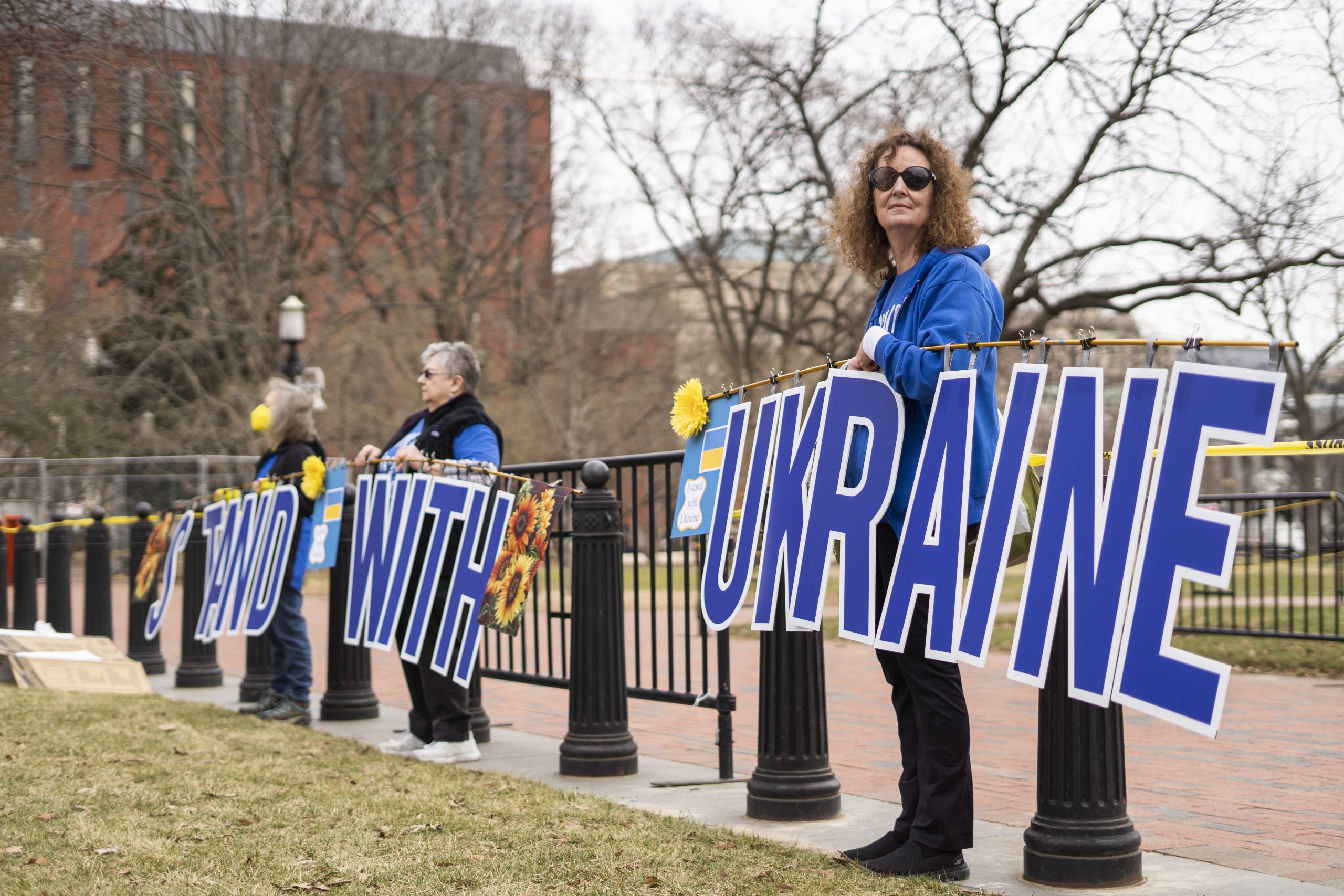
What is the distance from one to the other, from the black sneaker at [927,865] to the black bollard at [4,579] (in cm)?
1000

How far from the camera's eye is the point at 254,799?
17.9 feet

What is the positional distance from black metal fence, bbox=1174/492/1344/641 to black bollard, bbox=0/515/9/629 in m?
9.89

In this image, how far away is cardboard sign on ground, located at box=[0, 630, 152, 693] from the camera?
914 centimetres

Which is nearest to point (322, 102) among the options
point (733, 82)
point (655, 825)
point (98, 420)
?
point (98, 420)

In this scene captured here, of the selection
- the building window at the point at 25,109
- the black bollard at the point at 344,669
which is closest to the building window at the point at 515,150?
the building window at the point at 25,109

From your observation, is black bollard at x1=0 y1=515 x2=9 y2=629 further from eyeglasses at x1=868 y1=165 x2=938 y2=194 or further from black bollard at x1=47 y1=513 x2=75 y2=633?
eyeglasses at x1=868 y1=165 x2=938 y2=194

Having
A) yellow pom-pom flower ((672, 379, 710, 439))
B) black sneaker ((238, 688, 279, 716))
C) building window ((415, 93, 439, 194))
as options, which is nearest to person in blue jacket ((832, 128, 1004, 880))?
yellow pom-pom flower ((672, 379, 710, 439))

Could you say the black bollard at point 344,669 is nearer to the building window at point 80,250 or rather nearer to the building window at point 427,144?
the building window at point 80,250

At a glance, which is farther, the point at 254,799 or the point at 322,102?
the point at 322,102

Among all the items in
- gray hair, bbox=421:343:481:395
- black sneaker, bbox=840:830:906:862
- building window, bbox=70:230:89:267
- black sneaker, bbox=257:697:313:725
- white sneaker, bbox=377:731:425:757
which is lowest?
black sneaker, bbox=257:697:313:725

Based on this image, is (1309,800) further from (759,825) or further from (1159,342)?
(1159,342)

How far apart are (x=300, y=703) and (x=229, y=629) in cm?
75

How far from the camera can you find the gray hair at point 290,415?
8281 mm

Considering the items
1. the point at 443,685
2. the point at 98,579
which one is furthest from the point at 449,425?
the point at 98,579
